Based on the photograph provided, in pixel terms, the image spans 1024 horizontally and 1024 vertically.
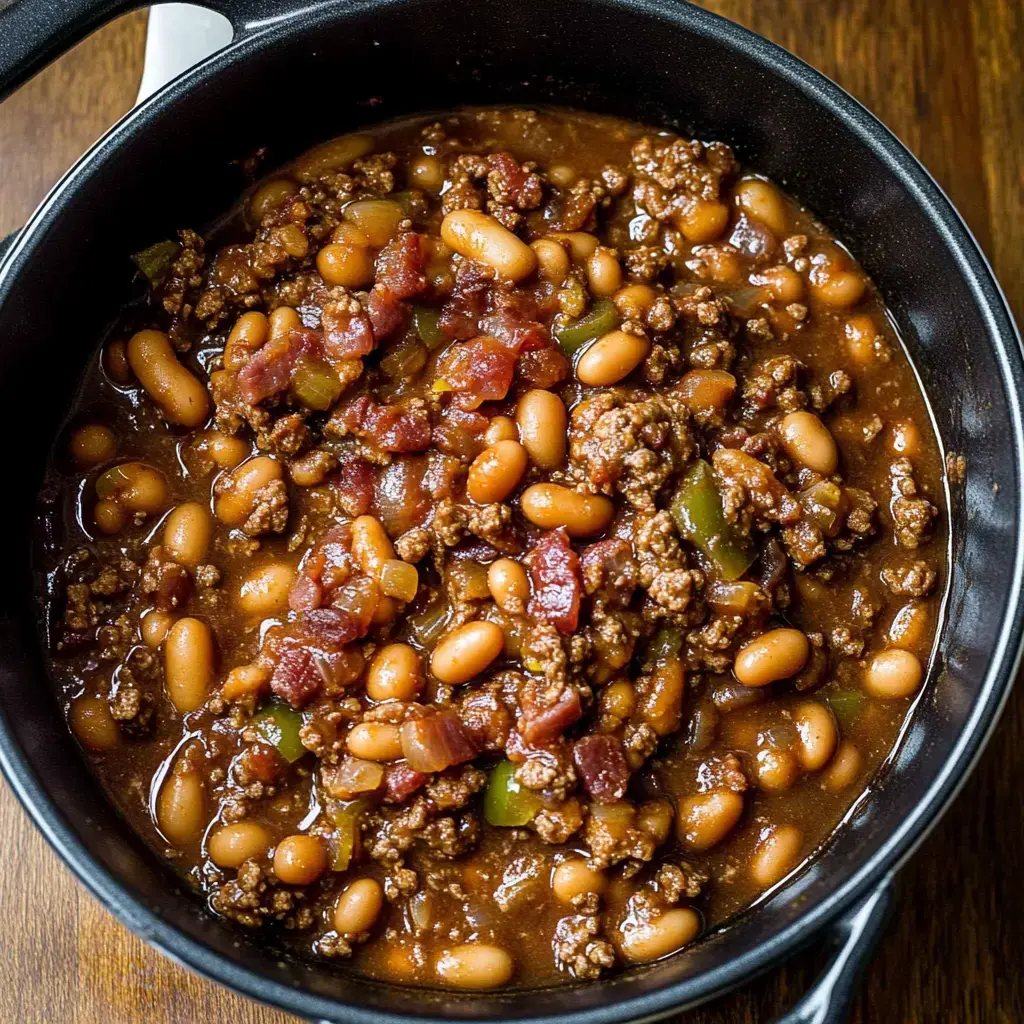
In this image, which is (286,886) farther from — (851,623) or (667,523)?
(851,623)

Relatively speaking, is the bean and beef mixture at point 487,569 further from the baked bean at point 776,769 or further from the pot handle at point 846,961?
the pot handle at point 846,961

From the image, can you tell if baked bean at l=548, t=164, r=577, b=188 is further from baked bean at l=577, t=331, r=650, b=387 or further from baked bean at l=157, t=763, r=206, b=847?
baked bean at l=157, t=763, r=206, b=847

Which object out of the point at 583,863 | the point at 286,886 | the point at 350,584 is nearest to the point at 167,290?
the point at 350,584

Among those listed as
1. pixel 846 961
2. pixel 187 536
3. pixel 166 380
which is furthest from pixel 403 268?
pixel 846 961

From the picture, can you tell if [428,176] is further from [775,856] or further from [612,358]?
[775,856]

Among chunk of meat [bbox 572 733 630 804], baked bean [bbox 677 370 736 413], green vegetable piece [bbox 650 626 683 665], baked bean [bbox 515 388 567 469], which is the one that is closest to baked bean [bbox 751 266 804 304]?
baked bean [bbox 677 370 736 413]

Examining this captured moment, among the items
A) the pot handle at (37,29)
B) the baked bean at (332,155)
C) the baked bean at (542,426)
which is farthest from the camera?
the baked bean at (332,155)

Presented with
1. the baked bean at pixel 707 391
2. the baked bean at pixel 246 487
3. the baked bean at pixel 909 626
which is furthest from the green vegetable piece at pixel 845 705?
the baked bean at pixel 246 487
